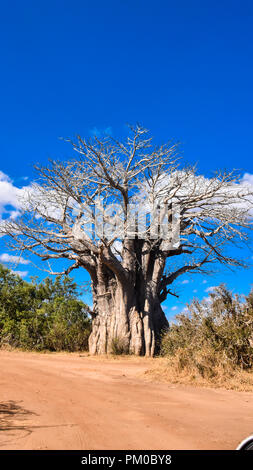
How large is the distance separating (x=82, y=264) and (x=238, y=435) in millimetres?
11311

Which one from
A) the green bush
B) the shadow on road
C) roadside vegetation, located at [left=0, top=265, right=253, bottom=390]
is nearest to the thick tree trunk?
roadside vegetation, located at [left=0, top=265, right=253, bottom=390]

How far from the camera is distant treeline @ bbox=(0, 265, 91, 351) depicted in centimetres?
1399

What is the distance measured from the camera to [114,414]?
429 cm

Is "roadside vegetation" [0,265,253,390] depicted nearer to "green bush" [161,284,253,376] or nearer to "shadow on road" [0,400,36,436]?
"green bush" [161,284,253,376]

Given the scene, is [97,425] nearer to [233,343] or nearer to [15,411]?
[15,411]

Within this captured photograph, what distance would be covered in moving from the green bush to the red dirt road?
30.8 inches

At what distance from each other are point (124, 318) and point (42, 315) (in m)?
3.61

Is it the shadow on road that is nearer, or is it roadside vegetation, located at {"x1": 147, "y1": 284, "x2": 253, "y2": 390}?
the shadow on road

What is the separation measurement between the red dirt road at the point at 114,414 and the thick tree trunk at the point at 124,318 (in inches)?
246

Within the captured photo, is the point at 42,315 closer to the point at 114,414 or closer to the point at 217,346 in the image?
the point at 217,346

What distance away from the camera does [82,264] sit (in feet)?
47.6

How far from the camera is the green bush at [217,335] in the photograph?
683 centimetres

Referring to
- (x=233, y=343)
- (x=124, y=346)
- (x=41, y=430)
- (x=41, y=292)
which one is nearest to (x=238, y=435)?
(x=41, y=430)

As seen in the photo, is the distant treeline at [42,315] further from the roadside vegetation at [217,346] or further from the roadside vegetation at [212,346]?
the roadside vegetation at [217,346]
